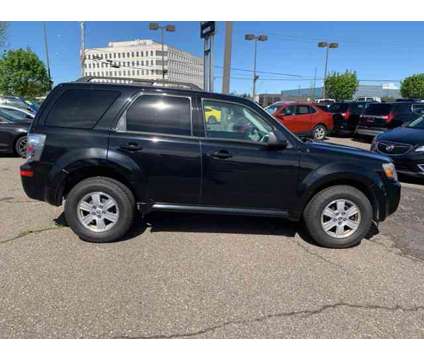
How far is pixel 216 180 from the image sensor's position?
3.51 meters

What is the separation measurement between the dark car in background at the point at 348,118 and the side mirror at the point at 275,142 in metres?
12.5

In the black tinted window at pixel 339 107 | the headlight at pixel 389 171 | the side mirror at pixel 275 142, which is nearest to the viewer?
the side mirror at pixel 275 142

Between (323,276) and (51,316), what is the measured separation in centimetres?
249

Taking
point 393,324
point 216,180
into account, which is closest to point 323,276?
point 393,324

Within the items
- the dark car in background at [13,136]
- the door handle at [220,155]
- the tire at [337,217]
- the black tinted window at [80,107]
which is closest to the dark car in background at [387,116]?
the tire at [337,217]

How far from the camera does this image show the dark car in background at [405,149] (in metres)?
6.31

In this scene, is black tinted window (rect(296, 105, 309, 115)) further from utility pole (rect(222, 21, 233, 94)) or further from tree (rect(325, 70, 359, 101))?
tree (rect(325, 70, 359, 101))

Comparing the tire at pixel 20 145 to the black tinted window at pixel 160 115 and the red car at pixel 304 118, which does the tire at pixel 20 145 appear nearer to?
the black tinted window at pixel 160 115

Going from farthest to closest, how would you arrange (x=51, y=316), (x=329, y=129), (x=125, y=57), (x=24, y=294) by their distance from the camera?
(x=125, y=57), (x=329, y=129), (x=24, y=294), (x=51, y=316)

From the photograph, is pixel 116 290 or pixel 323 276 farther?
pixel 323 276

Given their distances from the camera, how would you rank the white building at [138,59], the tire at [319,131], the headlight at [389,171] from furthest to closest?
the white building at [138,59]
the tire at [319,131]
the headlight at [389,171]

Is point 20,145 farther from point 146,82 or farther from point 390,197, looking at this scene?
point 390,197

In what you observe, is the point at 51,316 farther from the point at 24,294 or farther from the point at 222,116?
the point at 222,116

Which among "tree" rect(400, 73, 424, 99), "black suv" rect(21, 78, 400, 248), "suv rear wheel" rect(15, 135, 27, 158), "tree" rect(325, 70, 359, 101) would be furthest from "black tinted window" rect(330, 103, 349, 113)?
"tree" rect(400, 73, 424, 99)
